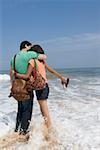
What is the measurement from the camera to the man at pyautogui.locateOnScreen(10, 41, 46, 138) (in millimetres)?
6512

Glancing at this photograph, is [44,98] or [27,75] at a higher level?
[27,75]

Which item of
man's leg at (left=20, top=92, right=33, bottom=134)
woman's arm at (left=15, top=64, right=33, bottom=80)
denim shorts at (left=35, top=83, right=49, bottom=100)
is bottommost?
man's leg at (left=20, top=92, right=33, bottom=134)

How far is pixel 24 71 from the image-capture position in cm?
655

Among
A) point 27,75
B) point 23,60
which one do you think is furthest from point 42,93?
point 23,60

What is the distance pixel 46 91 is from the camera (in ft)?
21.9

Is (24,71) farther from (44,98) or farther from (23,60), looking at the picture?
(44,98)

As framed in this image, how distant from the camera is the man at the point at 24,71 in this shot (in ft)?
21.4

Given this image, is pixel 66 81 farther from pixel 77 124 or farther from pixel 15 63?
pixel 77 124

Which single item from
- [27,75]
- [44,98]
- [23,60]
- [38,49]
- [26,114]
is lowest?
[26,114]

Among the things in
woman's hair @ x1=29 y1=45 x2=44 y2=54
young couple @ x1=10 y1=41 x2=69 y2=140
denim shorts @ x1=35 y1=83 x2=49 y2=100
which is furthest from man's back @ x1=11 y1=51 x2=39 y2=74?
denim shorts @ x1=35 y1=83 x2=49 y2=100

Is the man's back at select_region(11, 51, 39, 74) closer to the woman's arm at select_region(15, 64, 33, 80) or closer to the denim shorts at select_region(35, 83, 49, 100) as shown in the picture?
the woman's arm at select_region(15, 64, 33, 80)

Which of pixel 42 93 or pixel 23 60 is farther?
pixel 42 93

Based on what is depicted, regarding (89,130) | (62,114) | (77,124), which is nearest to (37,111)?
(62,114)

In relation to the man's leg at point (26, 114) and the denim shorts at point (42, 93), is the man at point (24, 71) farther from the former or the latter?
the denim shorts at point (42, 93)
